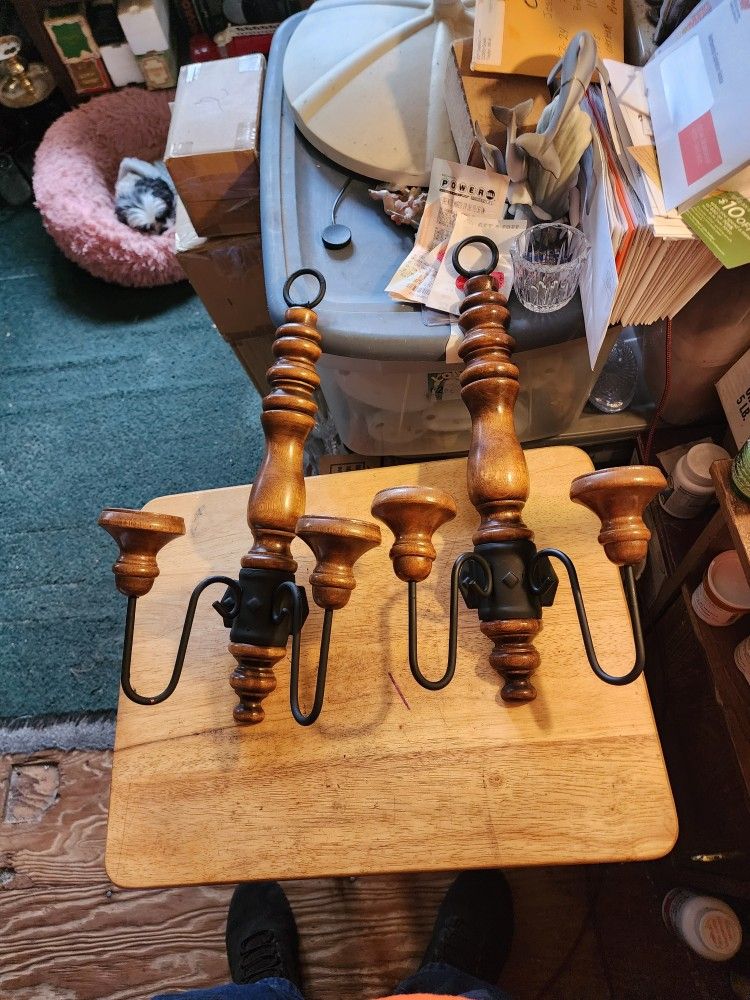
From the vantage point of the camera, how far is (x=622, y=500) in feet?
1.68

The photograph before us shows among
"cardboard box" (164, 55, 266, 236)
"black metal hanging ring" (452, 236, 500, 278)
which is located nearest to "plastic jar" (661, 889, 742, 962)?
"black metal hanging ring" (452, 236, 500, 278)

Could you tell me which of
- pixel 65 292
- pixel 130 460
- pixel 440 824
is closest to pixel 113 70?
pixel 65 292

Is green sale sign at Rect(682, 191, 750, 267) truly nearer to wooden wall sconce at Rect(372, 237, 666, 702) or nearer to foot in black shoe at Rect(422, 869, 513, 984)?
wooden wall sconce at Rect(372, 237, 666, 702)

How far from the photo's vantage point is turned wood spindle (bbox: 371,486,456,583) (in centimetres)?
50

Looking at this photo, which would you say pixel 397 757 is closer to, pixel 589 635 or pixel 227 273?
pixel 589 635

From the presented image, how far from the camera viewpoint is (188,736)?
25.3 inches

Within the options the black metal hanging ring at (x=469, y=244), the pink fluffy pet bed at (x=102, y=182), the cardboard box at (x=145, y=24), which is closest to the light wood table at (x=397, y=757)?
the black metal hanging ring at (x=469, y=244)

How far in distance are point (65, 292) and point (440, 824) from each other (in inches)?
66.2

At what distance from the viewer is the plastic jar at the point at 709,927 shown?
0.88 meters

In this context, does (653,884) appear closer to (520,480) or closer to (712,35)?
(520,480)

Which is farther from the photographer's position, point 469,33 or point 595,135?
point 469,33

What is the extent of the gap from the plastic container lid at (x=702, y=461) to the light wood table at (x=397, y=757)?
28 cm

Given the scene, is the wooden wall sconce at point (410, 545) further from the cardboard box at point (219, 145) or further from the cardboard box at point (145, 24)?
the cardboard box at point (145, 24)

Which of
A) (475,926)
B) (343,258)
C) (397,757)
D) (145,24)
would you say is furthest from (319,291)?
(145,24)
